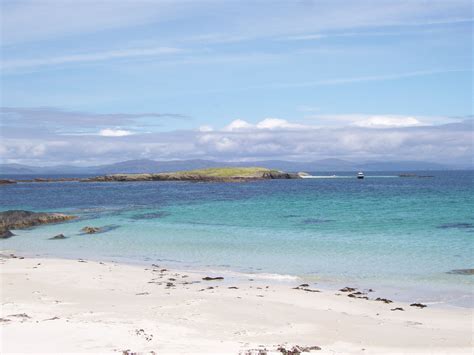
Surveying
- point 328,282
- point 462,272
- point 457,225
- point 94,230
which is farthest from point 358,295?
point 94,230

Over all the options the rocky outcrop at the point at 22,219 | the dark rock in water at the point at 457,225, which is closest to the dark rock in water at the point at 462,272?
the dark rock in water at the point at 457,225

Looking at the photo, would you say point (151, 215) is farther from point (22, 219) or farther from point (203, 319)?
point (203, 319)

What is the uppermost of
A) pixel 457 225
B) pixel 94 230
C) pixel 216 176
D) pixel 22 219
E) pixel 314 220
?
pixel 216 176

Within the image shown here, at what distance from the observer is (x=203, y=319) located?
1575 cm

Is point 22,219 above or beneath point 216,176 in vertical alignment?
beneath

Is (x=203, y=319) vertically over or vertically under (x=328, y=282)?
over

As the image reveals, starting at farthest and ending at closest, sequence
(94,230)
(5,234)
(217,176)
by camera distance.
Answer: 1. (217,176)
2. (94,230)
3. (5,234)

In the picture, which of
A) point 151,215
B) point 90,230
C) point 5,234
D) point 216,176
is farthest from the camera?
point 216,176

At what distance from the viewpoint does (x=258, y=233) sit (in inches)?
1537

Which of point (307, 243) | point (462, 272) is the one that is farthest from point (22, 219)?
point (462, 272)

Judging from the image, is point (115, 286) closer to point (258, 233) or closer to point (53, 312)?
point (53, 312)

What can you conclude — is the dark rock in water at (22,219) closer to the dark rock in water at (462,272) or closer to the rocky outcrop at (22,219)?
the rocky outcrop at (22,219)

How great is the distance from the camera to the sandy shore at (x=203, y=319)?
509 inches

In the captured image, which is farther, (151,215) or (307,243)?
(151,215)
